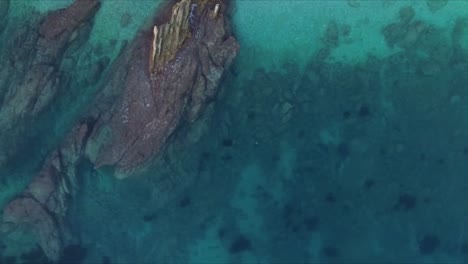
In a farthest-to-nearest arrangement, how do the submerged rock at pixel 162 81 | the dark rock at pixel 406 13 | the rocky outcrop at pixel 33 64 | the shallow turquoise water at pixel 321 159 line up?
the dark rock at pixel 406 13, the shallow turquoise water at pixel 321 159, the rocky outcrop at pixel 33 64, the submerged rock at pixel 162 81

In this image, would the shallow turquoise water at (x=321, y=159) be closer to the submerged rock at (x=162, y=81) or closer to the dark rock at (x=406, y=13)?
the dark rock at (x=406, y=13)

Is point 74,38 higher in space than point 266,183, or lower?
higher

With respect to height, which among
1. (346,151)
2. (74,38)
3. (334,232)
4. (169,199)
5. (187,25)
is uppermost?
Result: (74,38)

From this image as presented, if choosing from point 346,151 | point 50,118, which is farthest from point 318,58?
point 50,118

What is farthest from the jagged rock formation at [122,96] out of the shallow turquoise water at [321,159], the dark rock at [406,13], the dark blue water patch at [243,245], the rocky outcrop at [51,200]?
the dark rock at [406,13]

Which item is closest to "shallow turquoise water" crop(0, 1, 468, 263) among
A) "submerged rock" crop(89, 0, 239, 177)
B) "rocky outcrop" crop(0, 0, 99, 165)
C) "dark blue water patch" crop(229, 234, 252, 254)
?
"dark blue water patch" crop(229, 234, 252, 254)

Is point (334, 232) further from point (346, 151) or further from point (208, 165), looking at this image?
point (208, 165)
